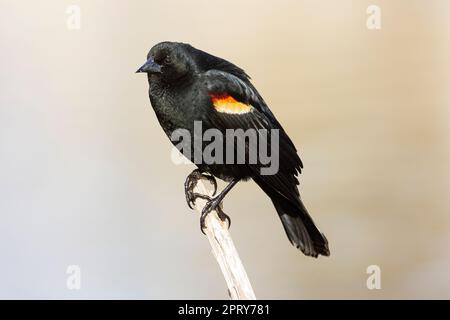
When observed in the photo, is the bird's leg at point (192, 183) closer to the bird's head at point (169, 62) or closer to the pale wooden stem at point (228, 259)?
the pale wooden stem at point (228, 259)

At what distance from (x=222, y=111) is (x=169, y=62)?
0.26m

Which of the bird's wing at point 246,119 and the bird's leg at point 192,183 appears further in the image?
the bird's leg at point 192,183

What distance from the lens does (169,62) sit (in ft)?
6.49

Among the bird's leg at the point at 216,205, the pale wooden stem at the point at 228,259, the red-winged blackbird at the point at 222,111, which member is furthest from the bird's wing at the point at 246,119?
the pale wooden stem at the point at 228,259

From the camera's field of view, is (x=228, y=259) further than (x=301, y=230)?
No

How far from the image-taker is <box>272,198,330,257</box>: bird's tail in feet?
6.57

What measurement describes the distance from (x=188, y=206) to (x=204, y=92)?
1.69 feet

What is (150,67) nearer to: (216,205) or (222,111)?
A: (222,111)

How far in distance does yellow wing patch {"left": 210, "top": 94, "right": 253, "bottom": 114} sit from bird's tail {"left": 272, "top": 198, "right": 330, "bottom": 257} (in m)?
0.37

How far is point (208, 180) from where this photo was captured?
90.2 inches

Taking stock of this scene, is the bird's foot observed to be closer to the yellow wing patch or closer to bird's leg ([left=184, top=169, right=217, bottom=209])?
bird's leg ([left=184, top=169, right=217, bottom=209])

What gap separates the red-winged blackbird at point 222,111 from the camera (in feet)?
6.39

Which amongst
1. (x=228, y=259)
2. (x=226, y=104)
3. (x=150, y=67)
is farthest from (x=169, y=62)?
(x=228, y=259)

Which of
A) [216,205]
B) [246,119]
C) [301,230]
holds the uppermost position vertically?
[246,119]
